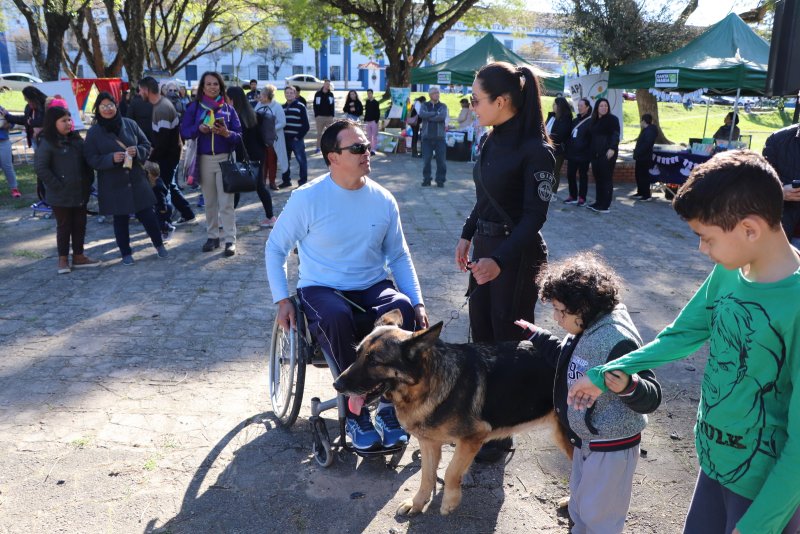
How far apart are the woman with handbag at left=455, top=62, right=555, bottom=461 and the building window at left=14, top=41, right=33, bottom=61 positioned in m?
62.7

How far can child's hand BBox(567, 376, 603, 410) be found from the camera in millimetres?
1970

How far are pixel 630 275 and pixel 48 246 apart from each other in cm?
746

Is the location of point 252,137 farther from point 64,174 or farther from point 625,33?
point 625,33

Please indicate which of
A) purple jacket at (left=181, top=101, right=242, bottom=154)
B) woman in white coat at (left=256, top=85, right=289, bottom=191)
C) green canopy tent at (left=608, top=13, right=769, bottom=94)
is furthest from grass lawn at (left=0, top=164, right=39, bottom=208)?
green canopy tent at (left=608, top=13, right=769, bottom=94)

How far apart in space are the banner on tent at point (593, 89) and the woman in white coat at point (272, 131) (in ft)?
24.9

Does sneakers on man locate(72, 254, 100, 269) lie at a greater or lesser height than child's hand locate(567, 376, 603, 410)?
lesser

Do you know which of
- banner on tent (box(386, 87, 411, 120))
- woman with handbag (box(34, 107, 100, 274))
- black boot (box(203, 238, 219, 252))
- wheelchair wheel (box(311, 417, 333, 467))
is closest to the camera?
wheelchair wheel (box(311, 417, 333, 467))

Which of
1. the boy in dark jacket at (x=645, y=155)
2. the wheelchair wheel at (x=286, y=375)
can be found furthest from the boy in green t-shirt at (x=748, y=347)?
the boy in dark jacket at (x=645, y=155)

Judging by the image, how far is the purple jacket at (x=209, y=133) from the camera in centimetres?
727

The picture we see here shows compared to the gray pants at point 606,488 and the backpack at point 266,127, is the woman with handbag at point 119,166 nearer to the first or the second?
the backpack at point 266,127

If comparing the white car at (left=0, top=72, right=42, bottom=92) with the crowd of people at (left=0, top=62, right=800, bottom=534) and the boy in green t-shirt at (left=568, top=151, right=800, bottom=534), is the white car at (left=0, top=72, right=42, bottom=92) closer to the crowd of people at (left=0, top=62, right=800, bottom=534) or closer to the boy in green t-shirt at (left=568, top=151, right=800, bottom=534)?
the crowd of people at (left=0, top=62, right=800, bottom=534)

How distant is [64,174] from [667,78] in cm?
1084

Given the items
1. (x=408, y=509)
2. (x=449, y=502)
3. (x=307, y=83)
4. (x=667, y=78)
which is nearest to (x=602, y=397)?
(x=449, y=502)

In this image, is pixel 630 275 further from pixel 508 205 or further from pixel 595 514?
pixel 595 514
